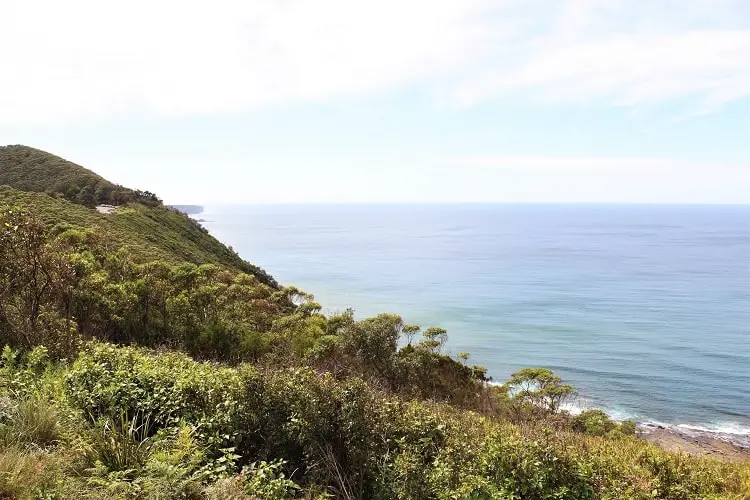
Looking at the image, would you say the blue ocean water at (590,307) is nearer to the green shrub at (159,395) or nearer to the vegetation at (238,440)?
the vegetation at (238,440)

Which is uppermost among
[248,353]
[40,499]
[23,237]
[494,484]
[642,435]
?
[23,237]

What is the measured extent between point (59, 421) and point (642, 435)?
29824 millimetres

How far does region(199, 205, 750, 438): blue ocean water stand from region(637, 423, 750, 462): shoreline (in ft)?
5.23

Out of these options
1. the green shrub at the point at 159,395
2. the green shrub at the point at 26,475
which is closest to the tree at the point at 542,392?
the green shrub at the point at 159,395

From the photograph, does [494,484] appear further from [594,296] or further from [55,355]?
[594,296]

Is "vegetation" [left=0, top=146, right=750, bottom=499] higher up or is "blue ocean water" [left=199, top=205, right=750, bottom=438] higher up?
"vegetation" [left=0, top=146, right=750, bottom=499]

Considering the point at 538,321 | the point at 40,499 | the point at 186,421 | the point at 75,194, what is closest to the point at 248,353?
the point at 186,421

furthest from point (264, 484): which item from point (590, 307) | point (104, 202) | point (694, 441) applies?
point (590, 307)

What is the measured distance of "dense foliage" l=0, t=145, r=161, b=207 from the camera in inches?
2062

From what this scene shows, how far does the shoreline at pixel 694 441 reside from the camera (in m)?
24.8

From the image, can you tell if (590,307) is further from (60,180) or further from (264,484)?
(60,180)

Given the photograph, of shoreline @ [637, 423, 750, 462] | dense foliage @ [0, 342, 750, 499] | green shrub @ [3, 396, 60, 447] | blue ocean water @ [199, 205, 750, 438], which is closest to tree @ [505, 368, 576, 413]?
shoreline @ [637, 423, 750, 462]

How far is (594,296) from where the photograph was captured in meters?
65.1

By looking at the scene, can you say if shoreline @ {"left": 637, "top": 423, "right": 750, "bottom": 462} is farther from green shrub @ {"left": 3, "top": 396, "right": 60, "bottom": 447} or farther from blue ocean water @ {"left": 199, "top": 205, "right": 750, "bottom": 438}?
green shrub @ {"left": 3, "top": 396, "right": 60, "bottom": 447}
